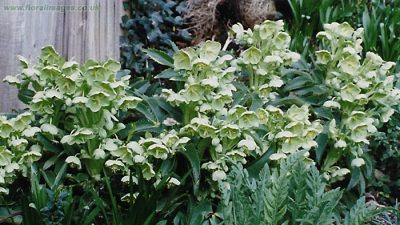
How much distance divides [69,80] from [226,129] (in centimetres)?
73

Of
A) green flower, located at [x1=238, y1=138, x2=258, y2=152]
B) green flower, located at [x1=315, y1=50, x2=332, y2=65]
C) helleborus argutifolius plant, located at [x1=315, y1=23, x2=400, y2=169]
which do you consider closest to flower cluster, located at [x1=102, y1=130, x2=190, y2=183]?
green flower, located at [x1=238, y1=138, x2=258, y2=152]

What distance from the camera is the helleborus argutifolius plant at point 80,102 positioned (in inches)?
105

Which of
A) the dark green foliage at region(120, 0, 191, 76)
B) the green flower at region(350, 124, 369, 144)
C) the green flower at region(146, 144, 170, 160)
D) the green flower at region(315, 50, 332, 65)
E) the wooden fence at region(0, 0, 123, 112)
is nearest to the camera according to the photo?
the green flower at region(146, 144, 170, 160)

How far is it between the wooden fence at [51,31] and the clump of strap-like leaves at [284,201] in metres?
1.58

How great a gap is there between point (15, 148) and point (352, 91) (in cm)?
165

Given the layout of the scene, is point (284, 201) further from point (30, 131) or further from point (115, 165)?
point (30, 131)

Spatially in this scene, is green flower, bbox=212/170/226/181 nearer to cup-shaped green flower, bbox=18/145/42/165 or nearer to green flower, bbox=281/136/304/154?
green flower, bbox=281/136/304/154

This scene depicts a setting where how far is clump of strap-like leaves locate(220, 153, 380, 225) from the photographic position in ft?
6.70

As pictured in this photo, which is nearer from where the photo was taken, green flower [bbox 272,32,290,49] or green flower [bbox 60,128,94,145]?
green flower [bbox 60,128,94,145]

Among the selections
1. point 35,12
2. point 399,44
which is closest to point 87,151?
point 35,12

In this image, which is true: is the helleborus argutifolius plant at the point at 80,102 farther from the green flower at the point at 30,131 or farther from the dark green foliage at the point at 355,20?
the dark green foliage at the point at 355,20

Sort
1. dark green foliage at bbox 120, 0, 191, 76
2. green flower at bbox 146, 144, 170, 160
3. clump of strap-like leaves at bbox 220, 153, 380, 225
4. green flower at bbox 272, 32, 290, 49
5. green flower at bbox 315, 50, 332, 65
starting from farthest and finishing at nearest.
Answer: dark green foliage at bbox 120, 0, 191, 76
green flower at bbox 315, 50, 332, 65
green flower at bbox 272, 32, 290, 49
green flower at bbox 146, 144, 170, 160
clump of strap-like leaves at bbox 220, 153, 380, 225

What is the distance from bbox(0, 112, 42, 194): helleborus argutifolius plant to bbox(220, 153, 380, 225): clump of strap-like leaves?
0.99 m

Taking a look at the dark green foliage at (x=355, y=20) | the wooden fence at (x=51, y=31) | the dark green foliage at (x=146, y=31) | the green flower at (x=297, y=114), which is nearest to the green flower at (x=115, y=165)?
the green flower at (x=297, y=114)
